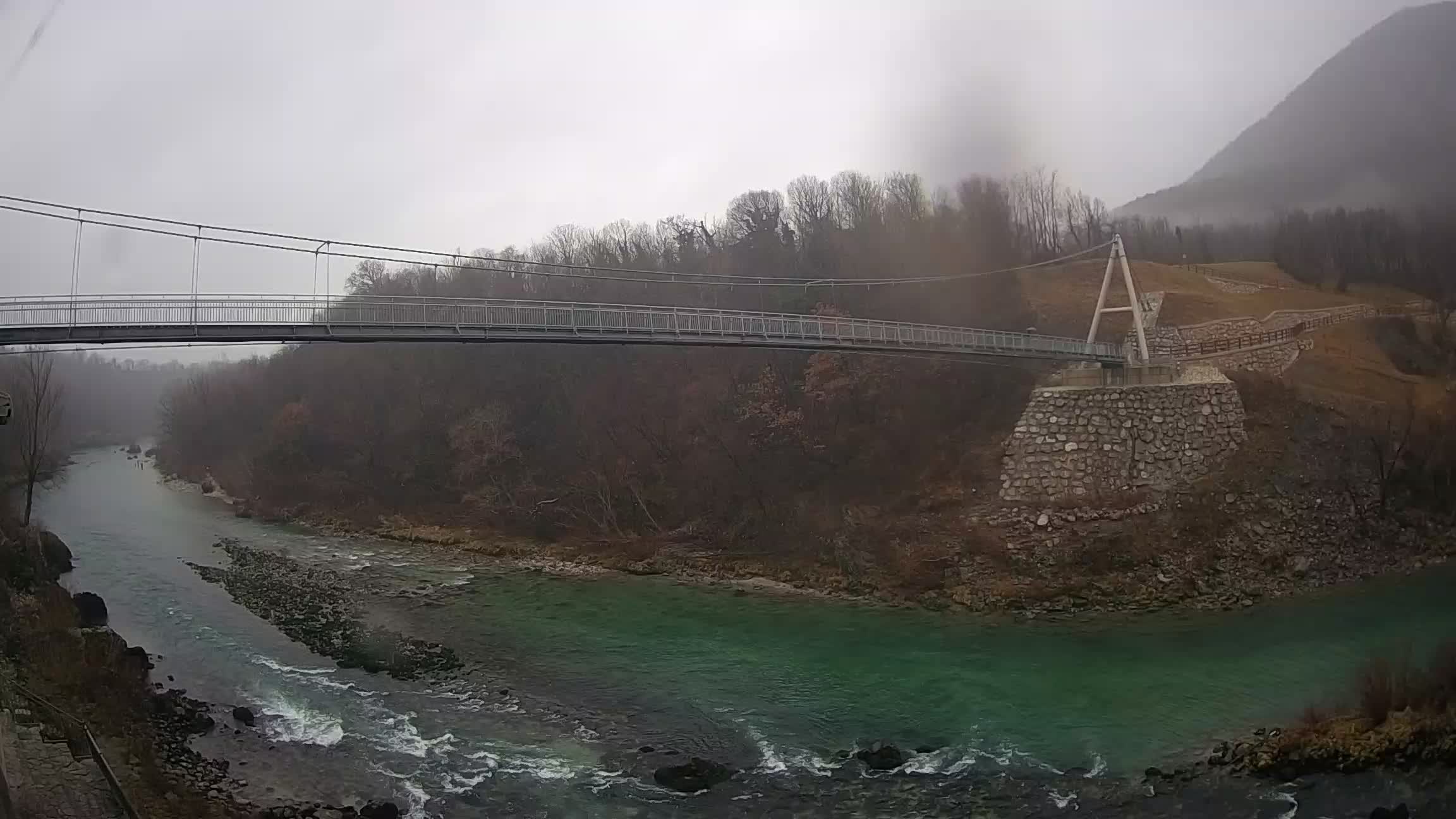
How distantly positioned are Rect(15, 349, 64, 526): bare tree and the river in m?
8.49

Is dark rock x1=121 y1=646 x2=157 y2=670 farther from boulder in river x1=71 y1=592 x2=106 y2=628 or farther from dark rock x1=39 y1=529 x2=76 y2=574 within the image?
dark rock x1=39 y1=529 x2=76 y2=574

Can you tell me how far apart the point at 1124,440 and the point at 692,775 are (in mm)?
16922

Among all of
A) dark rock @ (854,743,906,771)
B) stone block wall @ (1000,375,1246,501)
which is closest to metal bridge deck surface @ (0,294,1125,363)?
stone block wall @ (1000,375,1246,501)

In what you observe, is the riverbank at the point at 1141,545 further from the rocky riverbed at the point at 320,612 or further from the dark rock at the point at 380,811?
the dark rock at the point at 380,811

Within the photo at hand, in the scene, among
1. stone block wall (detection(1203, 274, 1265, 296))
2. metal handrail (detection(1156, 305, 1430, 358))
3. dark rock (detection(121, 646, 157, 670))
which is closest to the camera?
dark rock (detection(121, 646, 157, 670))

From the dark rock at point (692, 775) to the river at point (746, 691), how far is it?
0.20 meters

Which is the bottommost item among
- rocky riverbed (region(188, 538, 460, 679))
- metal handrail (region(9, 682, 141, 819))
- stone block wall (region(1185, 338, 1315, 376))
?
rocky riverbed (region(188, 538, 460, 679))

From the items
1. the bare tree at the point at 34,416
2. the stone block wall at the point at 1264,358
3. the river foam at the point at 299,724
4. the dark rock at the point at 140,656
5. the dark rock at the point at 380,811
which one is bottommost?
the river foam at the point at 299,724

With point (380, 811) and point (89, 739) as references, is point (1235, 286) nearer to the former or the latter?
point (380, 811)

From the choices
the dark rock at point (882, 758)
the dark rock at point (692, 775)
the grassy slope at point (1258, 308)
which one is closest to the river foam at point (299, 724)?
the dark rock at point (692, 775)

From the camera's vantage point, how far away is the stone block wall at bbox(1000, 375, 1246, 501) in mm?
21938

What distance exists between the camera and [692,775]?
36.9 feet

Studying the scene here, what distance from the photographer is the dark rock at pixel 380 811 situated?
10.3 meters

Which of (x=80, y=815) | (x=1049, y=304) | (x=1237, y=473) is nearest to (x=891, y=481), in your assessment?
(x=1237, y=473)
